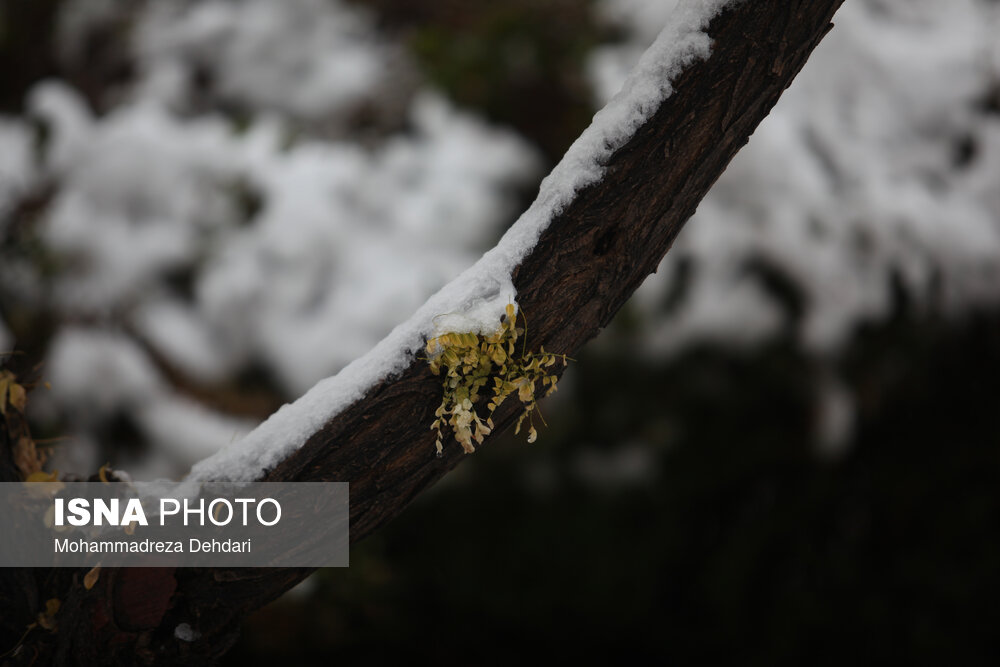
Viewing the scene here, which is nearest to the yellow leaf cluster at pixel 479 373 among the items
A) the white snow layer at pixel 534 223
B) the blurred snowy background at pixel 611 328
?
the white snow layer at pixel 534 223

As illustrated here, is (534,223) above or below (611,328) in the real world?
below

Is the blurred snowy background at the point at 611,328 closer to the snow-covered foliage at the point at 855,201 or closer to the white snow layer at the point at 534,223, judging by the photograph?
the snow-covered foliage at the point at 855,201

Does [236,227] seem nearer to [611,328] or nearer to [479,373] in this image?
[611,328]

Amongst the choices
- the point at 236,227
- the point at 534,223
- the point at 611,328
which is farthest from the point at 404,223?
the point at 534,223

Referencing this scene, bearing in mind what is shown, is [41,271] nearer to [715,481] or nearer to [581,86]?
[581,86]

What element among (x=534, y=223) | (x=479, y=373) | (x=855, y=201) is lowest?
(x=479, y=373)

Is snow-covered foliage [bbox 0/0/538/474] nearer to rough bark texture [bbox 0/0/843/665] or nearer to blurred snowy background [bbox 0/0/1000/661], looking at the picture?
blurred snowy background [bbox 0/0/1000/661]

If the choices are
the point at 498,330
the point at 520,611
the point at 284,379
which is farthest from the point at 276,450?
the point at 520,611
